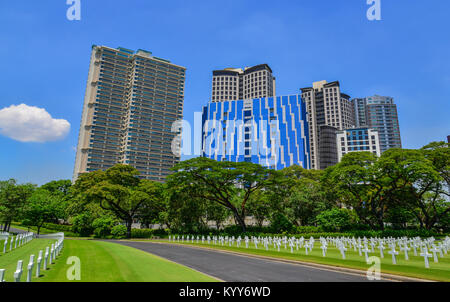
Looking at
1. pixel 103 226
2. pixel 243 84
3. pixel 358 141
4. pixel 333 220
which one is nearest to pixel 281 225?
pixel 333 220

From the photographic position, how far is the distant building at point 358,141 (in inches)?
5650

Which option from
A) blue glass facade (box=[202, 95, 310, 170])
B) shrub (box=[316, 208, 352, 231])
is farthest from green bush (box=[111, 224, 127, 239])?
blue glass facade (box=[202, 95, 310, 170])

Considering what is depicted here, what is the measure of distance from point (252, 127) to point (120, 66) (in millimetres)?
86215

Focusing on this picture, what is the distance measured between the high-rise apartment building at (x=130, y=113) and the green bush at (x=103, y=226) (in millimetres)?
83481

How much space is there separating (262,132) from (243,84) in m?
53.6

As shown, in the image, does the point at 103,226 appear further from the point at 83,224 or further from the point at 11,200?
the point at 11,200

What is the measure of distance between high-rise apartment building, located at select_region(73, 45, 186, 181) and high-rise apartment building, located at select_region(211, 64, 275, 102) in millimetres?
29079

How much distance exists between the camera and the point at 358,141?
146m

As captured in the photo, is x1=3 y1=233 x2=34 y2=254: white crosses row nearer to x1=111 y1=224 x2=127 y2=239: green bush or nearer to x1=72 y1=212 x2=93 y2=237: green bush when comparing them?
x1=111 y1=224 x2=127 y2=239: green bush

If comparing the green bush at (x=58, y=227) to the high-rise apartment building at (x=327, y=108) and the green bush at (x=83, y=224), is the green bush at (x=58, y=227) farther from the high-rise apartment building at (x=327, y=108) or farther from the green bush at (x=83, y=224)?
the high-rise apartment building at (x=327, y=108)

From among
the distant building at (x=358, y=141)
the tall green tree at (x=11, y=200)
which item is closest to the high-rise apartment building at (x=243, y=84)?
Result: the distant building at (x=358, y=141)

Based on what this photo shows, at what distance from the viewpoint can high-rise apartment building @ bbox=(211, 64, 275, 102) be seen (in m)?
165
